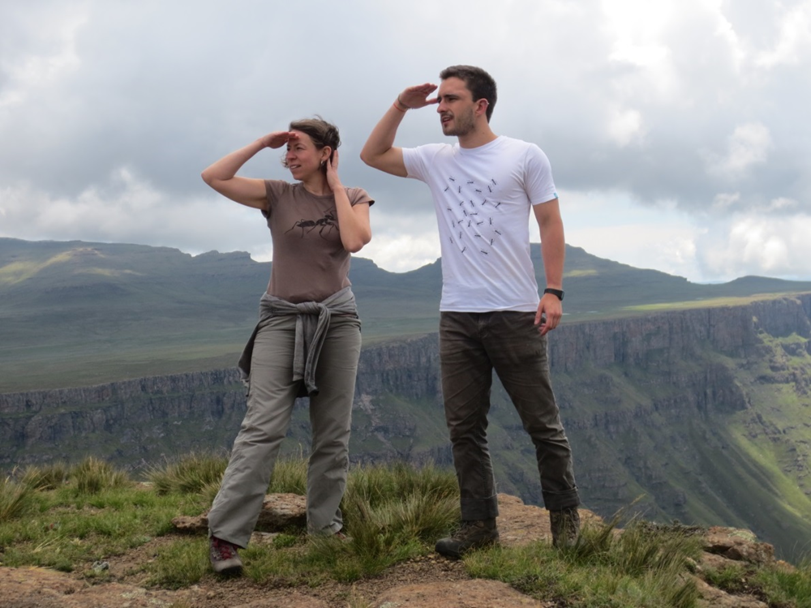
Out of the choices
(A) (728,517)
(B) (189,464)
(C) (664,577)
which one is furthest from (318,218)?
(A) (728,517)

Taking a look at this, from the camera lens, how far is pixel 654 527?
6559 mm

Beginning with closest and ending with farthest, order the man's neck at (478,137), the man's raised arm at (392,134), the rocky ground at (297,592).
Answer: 1. the rocky ground at (297,592)
2. the man's neck at (478,137)
3. the man's raised arm at (392,134)

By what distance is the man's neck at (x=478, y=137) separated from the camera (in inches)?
215

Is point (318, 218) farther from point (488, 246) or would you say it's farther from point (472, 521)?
point (472, 521)

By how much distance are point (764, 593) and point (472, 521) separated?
2.13m

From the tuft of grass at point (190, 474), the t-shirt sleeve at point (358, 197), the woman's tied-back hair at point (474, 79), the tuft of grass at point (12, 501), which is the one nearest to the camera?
the woman's tied-back hair at point (474, 79)

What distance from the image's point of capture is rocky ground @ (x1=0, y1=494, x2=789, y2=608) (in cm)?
454

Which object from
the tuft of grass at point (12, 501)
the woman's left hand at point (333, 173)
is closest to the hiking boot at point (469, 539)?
the woman's left hand at point (333, 173)

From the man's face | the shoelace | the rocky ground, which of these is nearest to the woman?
the shoelace

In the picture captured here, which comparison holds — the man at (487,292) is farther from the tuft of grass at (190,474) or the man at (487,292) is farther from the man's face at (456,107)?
the tuft of grass at (190,474)

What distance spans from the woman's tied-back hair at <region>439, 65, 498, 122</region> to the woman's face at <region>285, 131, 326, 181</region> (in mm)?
1116

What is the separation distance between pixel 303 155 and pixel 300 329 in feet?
4.29

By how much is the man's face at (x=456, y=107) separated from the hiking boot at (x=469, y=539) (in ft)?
9.20

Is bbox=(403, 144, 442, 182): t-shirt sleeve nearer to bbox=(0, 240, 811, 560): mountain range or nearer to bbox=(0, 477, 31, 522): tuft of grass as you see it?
bbox=(0, 477, 31, 522): tuft of grass
